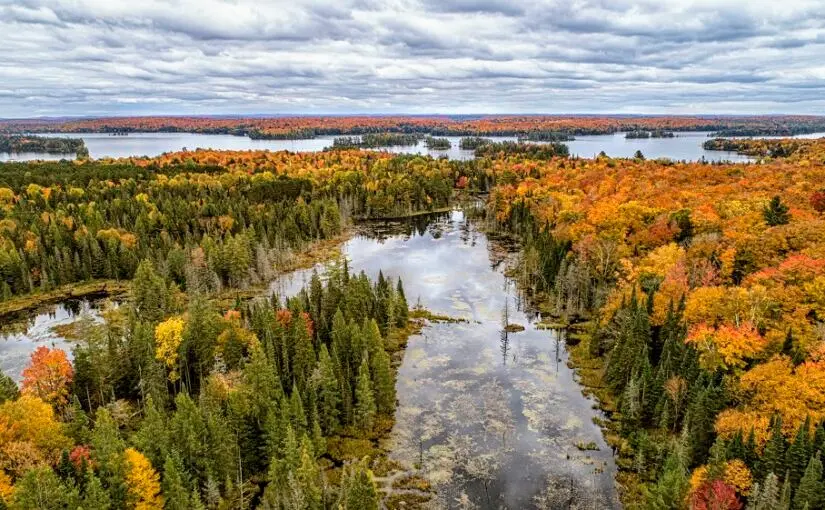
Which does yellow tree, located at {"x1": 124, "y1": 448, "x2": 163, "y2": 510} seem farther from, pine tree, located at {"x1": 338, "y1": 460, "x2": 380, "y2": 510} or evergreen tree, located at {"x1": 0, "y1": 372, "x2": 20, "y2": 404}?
evergreen tree, located at {"x1": 0, "y1": 372, "x2": 20, "y2": 404}

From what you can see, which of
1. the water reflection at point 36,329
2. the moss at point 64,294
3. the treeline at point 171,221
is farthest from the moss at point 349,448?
the moss at point 64,294

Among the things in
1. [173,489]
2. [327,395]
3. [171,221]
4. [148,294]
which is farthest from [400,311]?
[171,221]

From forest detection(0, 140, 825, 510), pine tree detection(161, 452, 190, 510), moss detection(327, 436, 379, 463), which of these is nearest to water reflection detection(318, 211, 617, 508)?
moss detection(327, 436, 379, 463)

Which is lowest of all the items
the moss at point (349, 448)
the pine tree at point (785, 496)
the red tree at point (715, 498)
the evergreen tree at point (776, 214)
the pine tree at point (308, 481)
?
the moss at point (349, 448)

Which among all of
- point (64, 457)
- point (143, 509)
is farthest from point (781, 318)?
point (64, 457)

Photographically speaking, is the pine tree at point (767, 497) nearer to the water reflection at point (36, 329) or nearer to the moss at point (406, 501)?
the moss at point (406, 501)
